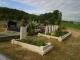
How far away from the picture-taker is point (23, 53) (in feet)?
31.3

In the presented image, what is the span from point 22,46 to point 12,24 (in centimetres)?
1163

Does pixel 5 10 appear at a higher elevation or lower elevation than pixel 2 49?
higher

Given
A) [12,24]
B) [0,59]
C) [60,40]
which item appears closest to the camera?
[0,59]

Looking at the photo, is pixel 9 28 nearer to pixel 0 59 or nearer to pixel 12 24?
pixel 12 24

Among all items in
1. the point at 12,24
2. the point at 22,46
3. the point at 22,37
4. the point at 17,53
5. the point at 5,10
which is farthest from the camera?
the point at 5,10

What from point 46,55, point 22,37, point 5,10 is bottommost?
point 46,55

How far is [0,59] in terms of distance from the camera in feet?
27.3

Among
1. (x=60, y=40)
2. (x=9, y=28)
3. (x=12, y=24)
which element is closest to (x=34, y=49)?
(x=60, y=40)

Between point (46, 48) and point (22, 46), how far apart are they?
206 centimetres

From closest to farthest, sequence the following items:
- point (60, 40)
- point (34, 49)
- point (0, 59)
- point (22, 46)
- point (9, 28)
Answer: point (0, 59) → point (34, 49) → point (22, 46) → point (60, 40) → point (9, 28)

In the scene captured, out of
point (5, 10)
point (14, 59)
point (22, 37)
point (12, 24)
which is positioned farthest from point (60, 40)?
point (5, 10)

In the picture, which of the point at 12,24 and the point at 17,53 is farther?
the point at 12,24

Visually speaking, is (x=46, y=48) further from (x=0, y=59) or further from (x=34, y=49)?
(x=0, y=59)

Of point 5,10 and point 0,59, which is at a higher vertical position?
point 5,10
